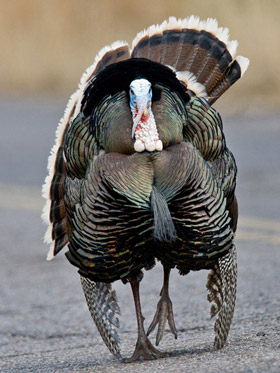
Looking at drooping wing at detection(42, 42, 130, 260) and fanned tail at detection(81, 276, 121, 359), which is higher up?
drooping wing at detection(42, 42, 130, 260)

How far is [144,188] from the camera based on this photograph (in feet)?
15.6

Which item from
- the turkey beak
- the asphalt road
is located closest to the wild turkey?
the turkey beak

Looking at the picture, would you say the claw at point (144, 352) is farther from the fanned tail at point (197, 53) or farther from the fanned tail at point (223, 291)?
the fanned tail at point (197, 53)

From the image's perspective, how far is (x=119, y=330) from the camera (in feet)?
21.3

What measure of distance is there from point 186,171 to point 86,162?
59cm

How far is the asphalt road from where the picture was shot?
516 centimetres

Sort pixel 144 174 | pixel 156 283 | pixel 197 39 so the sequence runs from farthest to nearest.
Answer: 1. pixel 156 283
2. pixel 197 39
3. pixel 144 174

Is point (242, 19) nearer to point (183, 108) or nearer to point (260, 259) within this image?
point (260, 259)

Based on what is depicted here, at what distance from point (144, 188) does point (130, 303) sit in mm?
2585

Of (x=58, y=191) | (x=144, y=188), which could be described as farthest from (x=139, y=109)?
(x=58, y=191)

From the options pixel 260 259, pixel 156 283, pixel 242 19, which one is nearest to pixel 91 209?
pixel 156 283

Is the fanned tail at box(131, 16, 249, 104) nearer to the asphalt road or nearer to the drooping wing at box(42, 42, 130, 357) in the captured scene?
the drooping wing at box(42, 42, 130, 357)

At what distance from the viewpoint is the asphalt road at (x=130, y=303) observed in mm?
5160

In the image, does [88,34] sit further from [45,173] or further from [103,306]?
[103,306]
